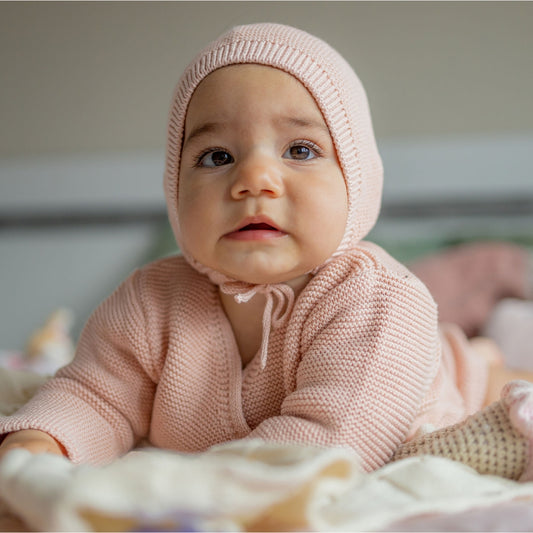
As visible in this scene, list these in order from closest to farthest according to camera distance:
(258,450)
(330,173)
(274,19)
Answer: (258,450) < (330,173) < (274,19)

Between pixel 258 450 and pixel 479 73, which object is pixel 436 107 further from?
pixel 258 450

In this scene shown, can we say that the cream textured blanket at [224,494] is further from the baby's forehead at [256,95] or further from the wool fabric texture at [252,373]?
the baby's forehead at [256,95]

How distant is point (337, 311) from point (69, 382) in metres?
0.39

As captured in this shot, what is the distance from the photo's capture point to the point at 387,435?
82 cm

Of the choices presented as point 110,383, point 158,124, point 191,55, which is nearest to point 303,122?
point 110,383

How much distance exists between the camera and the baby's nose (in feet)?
2.78

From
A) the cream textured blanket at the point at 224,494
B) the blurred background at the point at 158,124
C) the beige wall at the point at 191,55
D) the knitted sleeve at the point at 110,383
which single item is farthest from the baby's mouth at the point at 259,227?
the beige wall at the point at 191,55

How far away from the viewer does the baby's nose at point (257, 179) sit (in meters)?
0.85

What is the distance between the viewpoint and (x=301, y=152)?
917 millimetres

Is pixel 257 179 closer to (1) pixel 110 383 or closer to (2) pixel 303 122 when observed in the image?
(2) pixel 303 122

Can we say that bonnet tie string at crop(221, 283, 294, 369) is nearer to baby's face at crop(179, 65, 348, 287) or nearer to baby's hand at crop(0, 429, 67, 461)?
baby's face at crop(179, 65, 348, 287)

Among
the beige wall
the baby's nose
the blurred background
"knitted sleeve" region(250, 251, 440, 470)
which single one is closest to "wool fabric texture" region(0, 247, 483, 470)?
"knitted sleeve" region(250, 251, 440, 470)

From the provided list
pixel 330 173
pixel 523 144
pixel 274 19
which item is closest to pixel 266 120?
pixel 330 173

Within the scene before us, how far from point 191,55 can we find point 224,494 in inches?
84.2
